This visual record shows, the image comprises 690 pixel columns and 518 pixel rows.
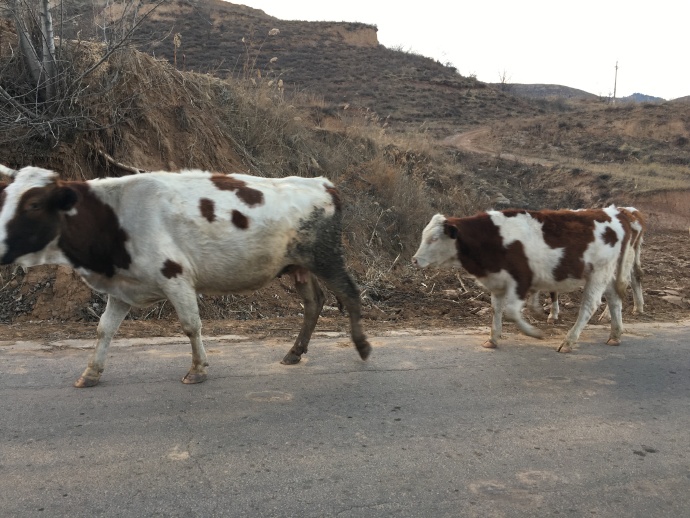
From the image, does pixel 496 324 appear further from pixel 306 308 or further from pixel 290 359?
pixel 290 359

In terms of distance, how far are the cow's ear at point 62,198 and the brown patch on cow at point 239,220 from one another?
1.33 meters

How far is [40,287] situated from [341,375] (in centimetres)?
495

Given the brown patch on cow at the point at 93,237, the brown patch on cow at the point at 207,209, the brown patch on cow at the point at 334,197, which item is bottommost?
the brown patch on cow at the point at 93,237

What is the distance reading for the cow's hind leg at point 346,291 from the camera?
5.97 metres

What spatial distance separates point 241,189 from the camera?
18.4ft

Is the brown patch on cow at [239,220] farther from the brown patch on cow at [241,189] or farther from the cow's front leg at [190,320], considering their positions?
the cow's front leg at [190,320]

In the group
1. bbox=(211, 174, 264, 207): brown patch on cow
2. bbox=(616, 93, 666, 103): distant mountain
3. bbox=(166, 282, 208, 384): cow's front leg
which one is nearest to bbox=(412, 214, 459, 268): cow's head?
bbox=(211, 174, 264, 207): brown patch on cow

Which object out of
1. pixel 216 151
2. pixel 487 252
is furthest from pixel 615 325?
pixel 216 151

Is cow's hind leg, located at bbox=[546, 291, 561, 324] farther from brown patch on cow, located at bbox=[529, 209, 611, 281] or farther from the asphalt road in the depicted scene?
the asphalt road

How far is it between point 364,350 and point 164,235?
7.62 ft

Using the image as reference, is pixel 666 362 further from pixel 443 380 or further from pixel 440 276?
pixel 440 276

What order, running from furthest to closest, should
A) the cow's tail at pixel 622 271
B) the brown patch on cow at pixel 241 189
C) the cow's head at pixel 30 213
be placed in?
→ the cow's tail at pixel 622 271 → the brown patch on cow at pixel 241 189 → the cow's head at pixel 30 213

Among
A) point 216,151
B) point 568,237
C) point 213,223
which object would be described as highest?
point 216,151

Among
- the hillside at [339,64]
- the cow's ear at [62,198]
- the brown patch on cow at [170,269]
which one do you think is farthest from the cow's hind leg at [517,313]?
the hillside at [339,64]
